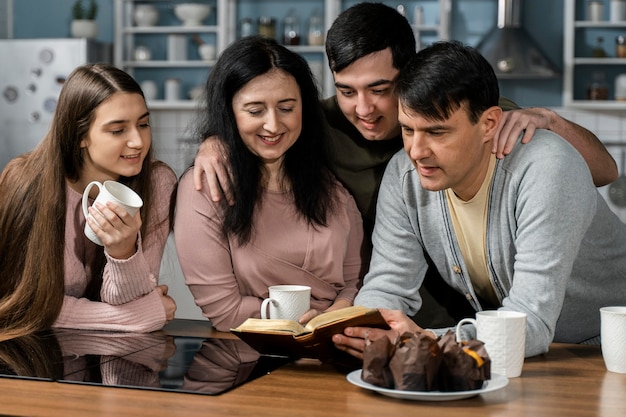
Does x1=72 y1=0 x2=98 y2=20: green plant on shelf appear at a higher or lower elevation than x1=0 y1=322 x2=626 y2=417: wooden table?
higher

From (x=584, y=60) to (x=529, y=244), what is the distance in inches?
151

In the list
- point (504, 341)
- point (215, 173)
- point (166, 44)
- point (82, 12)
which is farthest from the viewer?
point (166, 44)

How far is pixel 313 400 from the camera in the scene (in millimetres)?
1545

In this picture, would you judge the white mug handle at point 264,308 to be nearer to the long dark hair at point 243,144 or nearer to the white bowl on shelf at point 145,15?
the long dark hair at point 243,144

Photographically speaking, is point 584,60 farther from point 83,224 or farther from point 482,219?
point 83,224

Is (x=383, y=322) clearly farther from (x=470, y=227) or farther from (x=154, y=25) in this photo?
(x=154, y=25)

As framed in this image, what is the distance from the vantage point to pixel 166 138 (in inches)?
246

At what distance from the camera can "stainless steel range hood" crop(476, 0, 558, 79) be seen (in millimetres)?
5441

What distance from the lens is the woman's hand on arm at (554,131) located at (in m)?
2.01

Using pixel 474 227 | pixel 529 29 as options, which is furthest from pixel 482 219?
pixel 529 29

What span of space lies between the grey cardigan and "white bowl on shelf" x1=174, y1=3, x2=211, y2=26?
407cm

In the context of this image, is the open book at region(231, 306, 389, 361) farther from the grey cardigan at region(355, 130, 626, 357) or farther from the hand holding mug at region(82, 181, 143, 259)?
the hand holding mug at region(82, 181, 143, 259)

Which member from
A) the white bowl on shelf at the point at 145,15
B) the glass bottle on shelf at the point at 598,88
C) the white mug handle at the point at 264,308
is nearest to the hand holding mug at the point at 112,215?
the white mug handle at the point at 264,308

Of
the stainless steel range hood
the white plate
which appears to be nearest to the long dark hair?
the white plate
